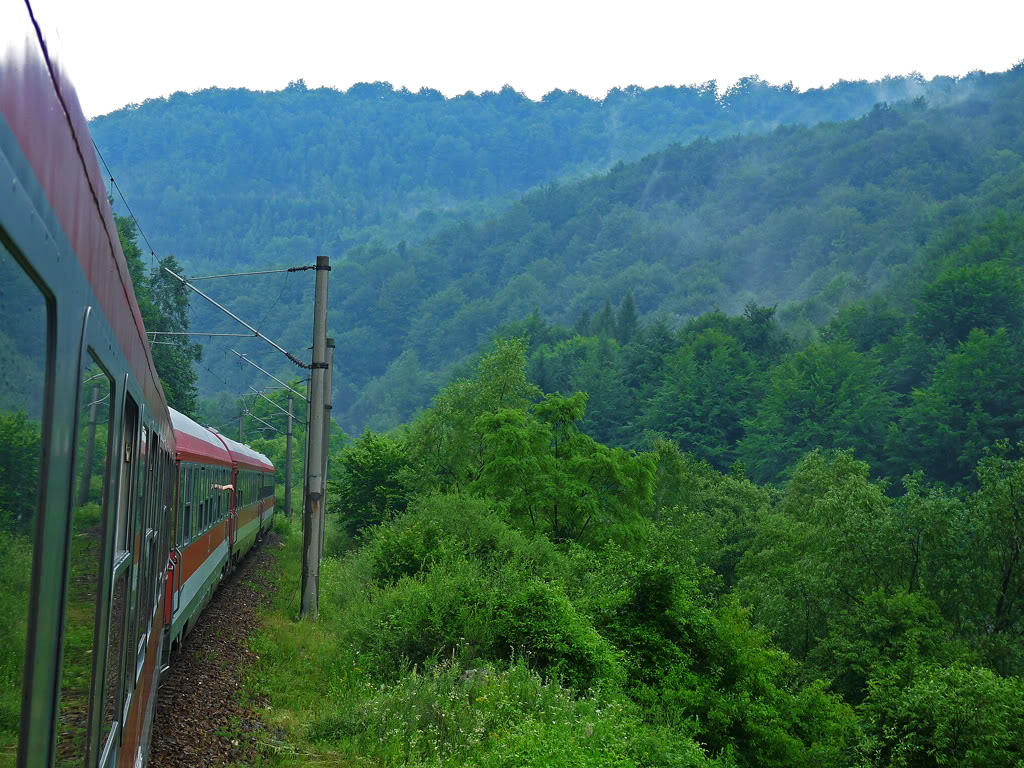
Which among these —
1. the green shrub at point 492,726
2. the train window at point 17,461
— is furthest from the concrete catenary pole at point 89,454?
the green shrub at point 492,726

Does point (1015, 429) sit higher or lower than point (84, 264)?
lower

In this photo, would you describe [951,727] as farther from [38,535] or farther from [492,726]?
[38,535]

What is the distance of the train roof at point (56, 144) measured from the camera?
175 centimetres

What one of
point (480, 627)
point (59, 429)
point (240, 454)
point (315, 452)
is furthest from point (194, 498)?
point (59, 429)

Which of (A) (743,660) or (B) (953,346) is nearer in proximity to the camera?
(A) (743,660)

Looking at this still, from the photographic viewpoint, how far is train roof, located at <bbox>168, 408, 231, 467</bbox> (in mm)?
12305

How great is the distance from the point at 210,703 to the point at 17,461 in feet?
36.9

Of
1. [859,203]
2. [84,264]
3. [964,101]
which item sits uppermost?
[964,101]

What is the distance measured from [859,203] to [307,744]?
17223cm

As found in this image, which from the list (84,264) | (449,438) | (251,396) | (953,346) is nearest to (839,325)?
(953,346)

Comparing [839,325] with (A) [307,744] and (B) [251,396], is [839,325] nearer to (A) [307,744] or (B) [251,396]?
(B) [251,396]

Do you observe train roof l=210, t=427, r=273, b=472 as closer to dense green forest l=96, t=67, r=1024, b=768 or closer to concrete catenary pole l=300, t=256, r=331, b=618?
concrete catenary pole l=300, t=256, r=331, b=618

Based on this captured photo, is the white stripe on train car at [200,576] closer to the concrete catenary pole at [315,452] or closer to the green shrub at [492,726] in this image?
the concrete catenary pole at [315,452]

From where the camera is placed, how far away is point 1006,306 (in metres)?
89.7
